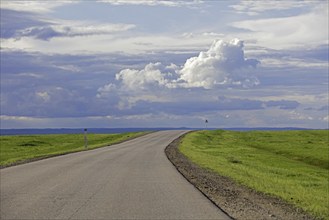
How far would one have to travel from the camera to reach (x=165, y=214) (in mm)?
13828

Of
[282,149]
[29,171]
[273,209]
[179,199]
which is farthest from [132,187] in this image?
[282,149]

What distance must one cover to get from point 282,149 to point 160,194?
54604 mm

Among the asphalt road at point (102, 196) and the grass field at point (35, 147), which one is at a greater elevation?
the asphalt road at point (102, 196)

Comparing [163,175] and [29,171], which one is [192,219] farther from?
[29,171]

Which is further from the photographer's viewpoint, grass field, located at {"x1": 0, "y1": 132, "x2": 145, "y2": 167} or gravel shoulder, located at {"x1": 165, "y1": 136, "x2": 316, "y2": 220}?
grass field, located at {"x1": 0, "y1": 132, "x2": 145, "y2": 167}

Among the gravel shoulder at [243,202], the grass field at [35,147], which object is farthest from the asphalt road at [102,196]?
the grass field at [35,147]

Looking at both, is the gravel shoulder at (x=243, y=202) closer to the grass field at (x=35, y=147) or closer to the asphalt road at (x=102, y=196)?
the asphalt road at (x=102, y=196)

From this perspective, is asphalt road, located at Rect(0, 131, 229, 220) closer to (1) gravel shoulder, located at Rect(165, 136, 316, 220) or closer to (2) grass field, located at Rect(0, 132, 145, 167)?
(1) gravel shoulder, located at Rect(165, 136, 316, 220)

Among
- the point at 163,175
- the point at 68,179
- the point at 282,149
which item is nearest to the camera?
the point at 68,179

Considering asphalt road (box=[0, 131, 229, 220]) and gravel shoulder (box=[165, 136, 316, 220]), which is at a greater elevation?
asphalt road (box=[0, 131, 229, 220])

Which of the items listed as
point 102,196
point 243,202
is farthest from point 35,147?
point 243,202

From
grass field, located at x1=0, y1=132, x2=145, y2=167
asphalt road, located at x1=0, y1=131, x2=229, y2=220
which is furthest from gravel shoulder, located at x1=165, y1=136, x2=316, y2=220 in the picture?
grass field, located at x1=0, y1=132, x2=145, y2=167

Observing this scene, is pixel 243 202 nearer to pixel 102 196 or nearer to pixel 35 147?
pixel 102 196

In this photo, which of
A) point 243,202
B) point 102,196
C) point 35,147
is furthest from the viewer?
point 35,147
